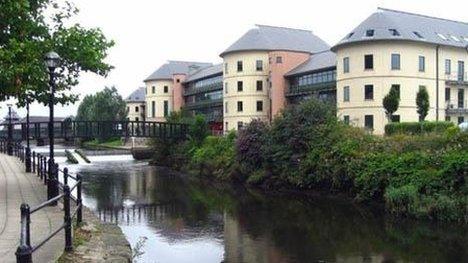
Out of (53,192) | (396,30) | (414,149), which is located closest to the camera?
(53,192)

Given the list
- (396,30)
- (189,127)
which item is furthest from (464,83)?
(189,127)

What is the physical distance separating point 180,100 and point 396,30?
46.5 m

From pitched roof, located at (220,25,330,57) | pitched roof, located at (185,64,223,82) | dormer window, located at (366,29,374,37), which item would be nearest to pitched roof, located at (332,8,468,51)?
dormer window, located at (366,29,374,37)

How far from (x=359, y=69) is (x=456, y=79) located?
9.84 m

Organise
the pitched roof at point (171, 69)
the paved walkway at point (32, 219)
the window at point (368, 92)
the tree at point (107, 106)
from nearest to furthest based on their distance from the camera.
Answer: the paved walkway at point (32, 219) → the window at point (368, 92) → the pitched roof at point (171, 69) → the tree at point (107, 106)

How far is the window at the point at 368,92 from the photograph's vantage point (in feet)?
156

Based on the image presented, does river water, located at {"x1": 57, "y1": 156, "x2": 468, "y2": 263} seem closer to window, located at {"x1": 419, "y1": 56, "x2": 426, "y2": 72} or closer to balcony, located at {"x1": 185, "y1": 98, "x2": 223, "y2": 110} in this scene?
window, located at {"x1": 419, "y1": 56, "x2": 426, "y2": 72}

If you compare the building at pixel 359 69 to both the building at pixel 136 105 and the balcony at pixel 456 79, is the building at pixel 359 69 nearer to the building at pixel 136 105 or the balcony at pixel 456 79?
the balcony at pixel 456 79

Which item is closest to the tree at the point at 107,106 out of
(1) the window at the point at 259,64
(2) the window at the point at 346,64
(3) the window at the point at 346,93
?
(1) the window at the point at 259,64

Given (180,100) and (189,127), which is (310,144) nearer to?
(189,127)

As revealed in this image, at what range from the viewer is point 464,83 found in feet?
169

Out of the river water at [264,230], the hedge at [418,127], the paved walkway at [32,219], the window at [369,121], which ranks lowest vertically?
the river water at [264,230]

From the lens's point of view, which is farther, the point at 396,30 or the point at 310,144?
the point at 396,30

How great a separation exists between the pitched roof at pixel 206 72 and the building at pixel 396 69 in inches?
1159
